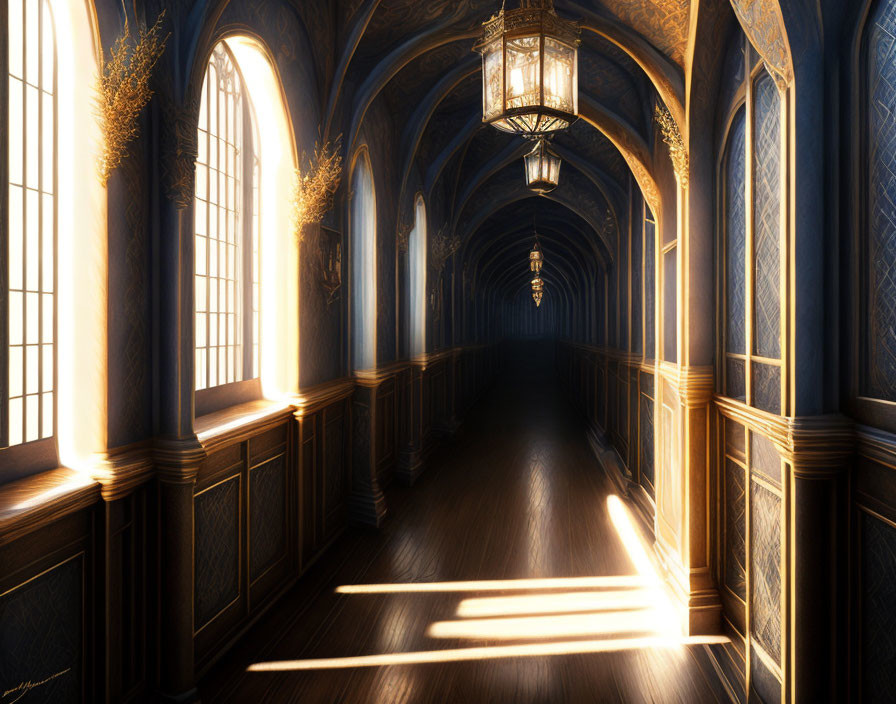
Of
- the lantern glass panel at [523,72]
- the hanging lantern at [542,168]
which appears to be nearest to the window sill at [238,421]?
the lantern glass panel at [523,72]

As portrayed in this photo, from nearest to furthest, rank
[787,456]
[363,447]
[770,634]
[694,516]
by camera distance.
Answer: [787,456] → [770,634] → [694,516] → [363,447]

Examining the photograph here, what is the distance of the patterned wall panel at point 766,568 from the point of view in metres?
3.27

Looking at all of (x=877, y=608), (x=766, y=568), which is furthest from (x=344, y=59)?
(x=877, y=608)

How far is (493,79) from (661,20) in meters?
1.96

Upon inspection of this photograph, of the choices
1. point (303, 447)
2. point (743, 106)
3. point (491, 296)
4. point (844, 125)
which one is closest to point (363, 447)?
point (303, 447)

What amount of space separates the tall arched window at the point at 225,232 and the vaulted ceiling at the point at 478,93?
4.40 feet

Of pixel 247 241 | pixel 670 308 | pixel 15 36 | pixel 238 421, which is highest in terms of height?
pixel 15 36

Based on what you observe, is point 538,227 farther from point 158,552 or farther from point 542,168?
point 158,552

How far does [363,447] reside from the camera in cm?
679

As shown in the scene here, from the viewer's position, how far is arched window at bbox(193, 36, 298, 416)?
4.18 metres

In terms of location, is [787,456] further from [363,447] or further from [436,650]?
[363,447]

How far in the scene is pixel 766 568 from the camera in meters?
3.46

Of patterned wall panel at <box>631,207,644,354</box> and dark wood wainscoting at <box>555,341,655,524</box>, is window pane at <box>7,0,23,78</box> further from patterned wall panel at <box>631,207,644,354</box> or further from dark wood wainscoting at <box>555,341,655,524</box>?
patterned wall panel at <box>631,207,644,354</box>

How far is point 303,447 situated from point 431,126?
20.1 ft
